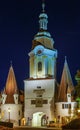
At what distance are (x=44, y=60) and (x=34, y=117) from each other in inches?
437

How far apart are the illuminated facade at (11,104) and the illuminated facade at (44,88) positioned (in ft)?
6.64

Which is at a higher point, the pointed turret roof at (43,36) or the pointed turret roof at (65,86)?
the pointed turret roof at (43,36)

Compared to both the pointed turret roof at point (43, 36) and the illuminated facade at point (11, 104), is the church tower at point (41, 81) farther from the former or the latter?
the illuminated facade at point (11, 104)

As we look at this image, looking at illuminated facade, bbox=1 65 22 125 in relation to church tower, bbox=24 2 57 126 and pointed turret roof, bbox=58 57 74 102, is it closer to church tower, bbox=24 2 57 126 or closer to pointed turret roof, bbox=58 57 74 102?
church tower, bbox=24 2 57 126

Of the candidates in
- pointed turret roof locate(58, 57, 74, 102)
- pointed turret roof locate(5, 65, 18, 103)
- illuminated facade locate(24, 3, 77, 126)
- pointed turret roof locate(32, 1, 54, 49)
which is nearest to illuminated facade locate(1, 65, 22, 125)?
pointed turret roof locate(5, 65, 18, 103)

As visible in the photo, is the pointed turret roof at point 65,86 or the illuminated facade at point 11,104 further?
the illuminated facade at point 11,104

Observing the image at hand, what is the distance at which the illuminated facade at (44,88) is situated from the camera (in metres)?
65.4

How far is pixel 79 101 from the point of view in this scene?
62.3 metres

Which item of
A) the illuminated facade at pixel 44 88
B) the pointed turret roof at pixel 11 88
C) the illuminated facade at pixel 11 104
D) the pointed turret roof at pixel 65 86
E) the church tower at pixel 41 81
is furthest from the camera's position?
the pointed turret roof at pixel 11 88

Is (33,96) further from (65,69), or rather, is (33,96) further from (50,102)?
(65,69)

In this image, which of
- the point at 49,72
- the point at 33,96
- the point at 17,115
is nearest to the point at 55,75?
the point at 49,72

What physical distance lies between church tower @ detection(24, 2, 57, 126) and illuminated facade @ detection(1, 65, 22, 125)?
2073mm

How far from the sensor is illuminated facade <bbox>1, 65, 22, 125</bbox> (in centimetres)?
6762

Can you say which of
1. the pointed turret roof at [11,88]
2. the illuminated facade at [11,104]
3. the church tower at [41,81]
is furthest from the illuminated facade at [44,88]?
the pointed turret roof at [11,88]
